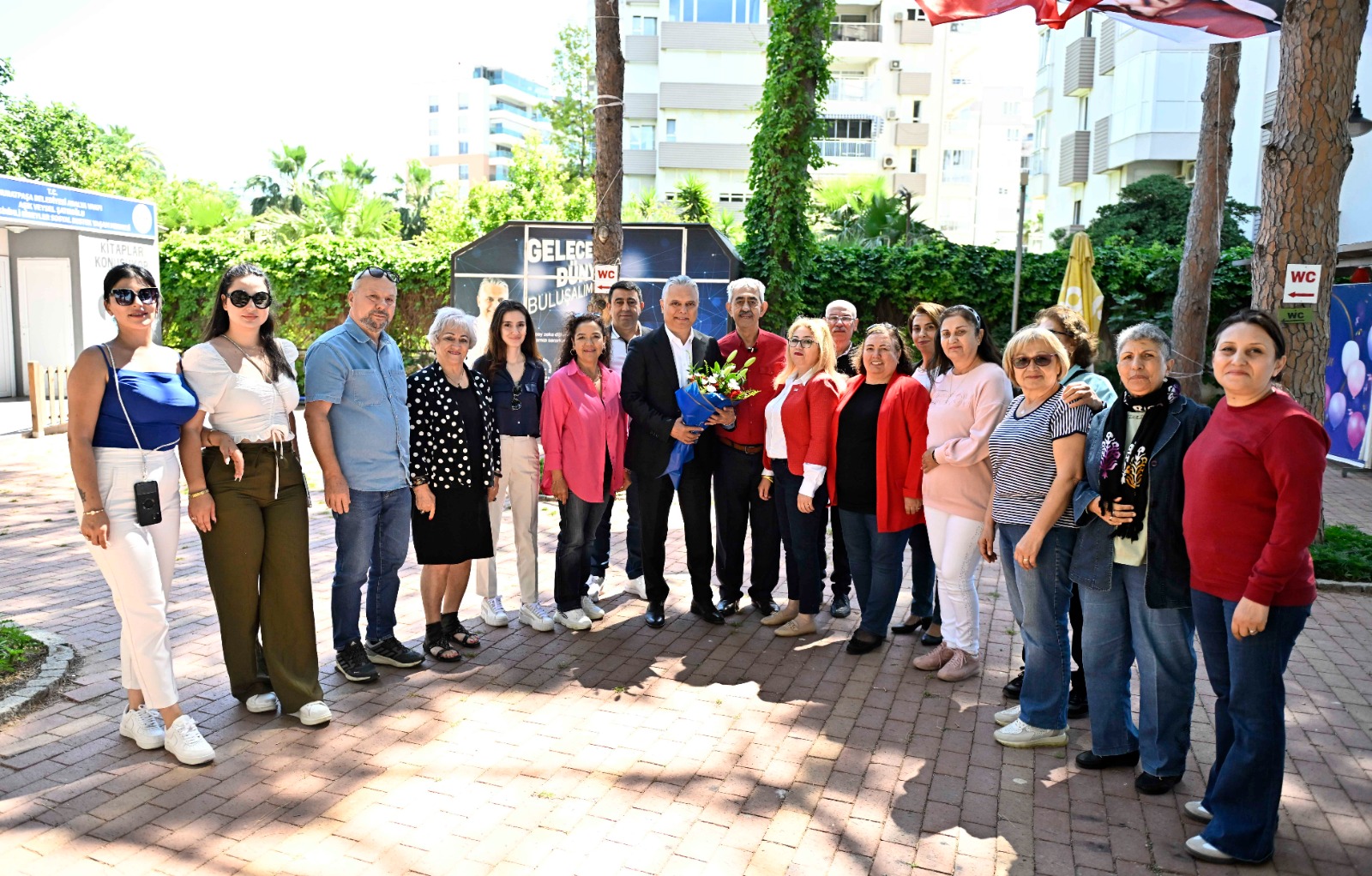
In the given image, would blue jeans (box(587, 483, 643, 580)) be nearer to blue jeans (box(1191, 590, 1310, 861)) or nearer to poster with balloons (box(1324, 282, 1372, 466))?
blue jeans (box(1191, 590, 1310, 861))

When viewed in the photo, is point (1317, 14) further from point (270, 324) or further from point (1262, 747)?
point (270, 324)

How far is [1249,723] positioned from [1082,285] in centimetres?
986

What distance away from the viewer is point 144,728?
4527 mm

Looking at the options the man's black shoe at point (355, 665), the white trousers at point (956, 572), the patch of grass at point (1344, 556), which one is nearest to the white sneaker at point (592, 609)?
the man's black shoe at point (355, 665)

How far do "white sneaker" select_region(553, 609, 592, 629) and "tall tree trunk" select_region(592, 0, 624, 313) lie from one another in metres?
4.44

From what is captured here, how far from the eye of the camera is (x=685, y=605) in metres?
7.07

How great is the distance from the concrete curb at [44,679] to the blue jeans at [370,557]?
1.44m

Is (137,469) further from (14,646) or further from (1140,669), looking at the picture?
(1140,669)

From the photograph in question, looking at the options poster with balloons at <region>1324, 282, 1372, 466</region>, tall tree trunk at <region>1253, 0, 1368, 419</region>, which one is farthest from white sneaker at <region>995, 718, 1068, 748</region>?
poster with balloons at <region>1324, 282, 1372, 466</region>

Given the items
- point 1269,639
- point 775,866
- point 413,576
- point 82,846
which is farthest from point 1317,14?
point 82,846

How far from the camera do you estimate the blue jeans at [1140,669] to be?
406cm

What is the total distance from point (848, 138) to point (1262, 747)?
46.6 meters

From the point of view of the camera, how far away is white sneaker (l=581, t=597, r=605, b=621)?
668cm

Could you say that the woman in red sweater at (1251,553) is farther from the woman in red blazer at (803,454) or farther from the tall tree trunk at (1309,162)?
the tall tree trunk at (1309,162)
